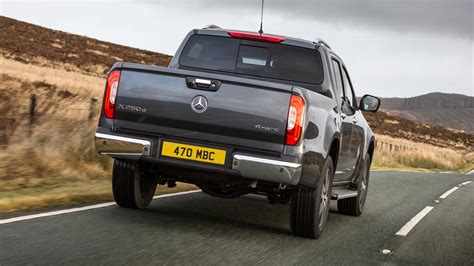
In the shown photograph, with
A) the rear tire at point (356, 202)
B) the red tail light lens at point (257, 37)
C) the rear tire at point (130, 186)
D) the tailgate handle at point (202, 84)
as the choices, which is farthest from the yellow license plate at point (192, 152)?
the rear tire at point (356, 202)

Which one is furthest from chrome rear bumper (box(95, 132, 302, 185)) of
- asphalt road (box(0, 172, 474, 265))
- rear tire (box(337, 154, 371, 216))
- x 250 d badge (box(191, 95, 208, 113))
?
rear tire (box(337, 154, 371, 216))

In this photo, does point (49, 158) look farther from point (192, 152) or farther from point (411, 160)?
point (411, 160)

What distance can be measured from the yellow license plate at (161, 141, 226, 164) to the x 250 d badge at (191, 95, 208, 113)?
1.07 ft

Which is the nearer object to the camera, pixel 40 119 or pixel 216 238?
pixel 216 238

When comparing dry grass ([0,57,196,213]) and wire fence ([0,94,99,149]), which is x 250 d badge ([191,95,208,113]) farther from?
wire fence ([0,94,99,149])

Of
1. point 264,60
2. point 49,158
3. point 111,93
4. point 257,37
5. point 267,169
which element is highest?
point 257,37

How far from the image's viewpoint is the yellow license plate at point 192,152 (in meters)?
6.20

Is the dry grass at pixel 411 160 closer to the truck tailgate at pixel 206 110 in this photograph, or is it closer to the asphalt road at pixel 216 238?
the asphalt road at pixel 216 238

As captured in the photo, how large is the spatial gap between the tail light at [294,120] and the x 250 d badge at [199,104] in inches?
29.6

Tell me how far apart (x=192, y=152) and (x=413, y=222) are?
4023 millimetres

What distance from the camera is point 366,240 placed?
7246 mm

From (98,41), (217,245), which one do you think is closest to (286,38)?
(217,245)

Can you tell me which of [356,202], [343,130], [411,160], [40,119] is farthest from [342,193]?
[411,160]

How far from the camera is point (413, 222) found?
359 inches
